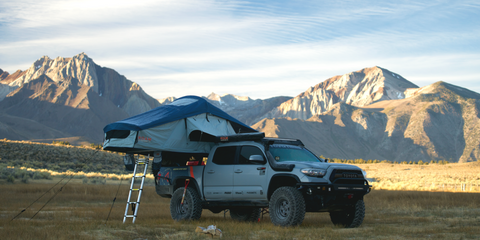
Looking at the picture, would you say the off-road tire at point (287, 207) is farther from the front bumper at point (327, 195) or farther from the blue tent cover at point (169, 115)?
the blue tent cover at point (169, 115)

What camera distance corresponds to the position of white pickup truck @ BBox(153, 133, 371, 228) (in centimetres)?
1098

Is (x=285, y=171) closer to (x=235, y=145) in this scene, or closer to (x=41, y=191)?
(x=235, y=145)

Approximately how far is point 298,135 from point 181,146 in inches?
6839

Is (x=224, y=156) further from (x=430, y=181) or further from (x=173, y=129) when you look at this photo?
(x=430, y=181)

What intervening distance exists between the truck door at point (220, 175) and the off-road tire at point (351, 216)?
3.11 m

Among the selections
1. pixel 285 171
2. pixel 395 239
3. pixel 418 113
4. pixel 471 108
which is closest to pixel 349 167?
pixel 285 171

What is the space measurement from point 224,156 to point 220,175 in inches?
23.6

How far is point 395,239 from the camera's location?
916 centimetres

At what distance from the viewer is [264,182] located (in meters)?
11.7

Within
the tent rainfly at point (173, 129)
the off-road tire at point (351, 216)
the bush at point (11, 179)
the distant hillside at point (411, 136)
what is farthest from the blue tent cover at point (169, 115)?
the distant hillside at point (411, 136)

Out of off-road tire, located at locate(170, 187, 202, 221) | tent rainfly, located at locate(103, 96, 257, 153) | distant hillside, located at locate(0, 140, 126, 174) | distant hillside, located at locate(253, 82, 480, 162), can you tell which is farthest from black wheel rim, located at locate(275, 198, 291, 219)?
distant hillside, located at locate(253, 82, 480, 162)

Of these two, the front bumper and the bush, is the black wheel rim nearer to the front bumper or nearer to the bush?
the front bumper

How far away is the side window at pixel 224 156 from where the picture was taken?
12.7 m

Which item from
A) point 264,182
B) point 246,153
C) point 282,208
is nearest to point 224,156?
point 246,153
